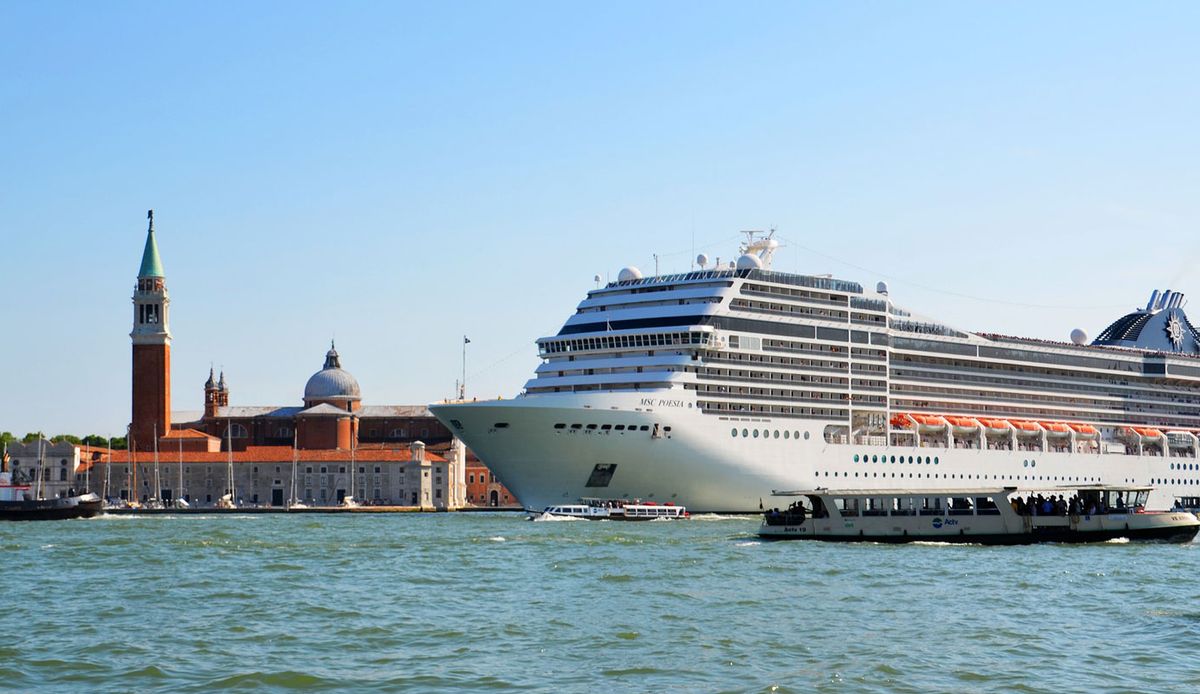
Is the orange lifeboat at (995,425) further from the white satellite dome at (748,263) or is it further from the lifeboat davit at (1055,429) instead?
the white satellite dome at (748,263)

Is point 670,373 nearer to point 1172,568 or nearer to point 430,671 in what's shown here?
point 1172,568

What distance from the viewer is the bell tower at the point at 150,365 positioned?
146 meters

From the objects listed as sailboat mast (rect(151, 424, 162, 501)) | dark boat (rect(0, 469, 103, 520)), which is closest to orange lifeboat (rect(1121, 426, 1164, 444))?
dark boat (rect(0, 469, 103, 520))

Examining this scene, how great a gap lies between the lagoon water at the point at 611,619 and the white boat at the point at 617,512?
17.8 meters

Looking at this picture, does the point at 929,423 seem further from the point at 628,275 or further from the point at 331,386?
the point at 331,386

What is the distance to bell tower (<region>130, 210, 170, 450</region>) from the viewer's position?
146 meters

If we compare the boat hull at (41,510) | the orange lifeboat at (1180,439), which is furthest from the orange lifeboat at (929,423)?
the boat hull at (41,510)

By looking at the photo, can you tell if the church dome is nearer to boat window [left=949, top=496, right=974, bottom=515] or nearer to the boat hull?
the boat hull

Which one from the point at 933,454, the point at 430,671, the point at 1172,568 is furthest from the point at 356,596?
the point at 933,454

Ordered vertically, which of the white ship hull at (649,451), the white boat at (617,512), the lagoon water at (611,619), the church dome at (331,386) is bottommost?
the lagoon water at (611,619)

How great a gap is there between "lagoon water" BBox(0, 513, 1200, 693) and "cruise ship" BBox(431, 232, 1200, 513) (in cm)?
1899

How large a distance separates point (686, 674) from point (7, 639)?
41.7 ft

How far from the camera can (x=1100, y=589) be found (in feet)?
119

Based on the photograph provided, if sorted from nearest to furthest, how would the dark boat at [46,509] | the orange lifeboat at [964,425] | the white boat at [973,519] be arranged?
1. the white boat at [973,519]
2. the orange lifeboat at [964,425]
3. the dark boat at [46,509]
